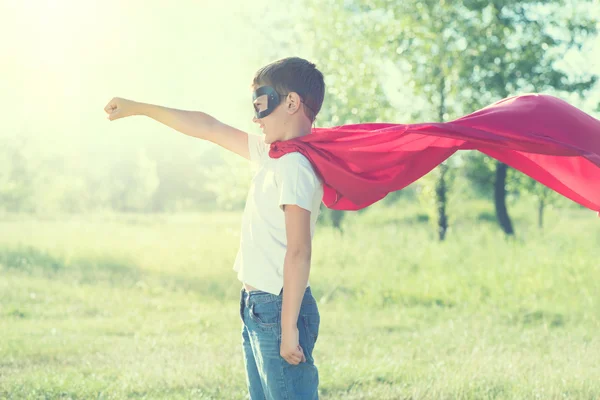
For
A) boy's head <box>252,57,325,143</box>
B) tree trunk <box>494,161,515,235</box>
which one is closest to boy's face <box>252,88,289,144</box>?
boy's head <box>252,57,325,143</box>

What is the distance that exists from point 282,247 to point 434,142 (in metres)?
1.29

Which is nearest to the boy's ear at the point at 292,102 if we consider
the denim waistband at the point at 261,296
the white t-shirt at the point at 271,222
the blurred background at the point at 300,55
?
the white t-shirt at the point at 271,222

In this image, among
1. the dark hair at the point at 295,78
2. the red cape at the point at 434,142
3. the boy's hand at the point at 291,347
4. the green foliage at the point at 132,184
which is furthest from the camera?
the green foliage at the point at 132,184

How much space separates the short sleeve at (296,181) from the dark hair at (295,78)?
0.29 m

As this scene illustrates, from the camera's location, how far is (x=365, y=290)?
11125 mm

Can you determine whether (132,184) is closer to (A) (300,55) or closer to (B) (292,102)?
(A) (300,55)

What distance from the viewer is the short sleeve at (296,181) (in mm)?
3182

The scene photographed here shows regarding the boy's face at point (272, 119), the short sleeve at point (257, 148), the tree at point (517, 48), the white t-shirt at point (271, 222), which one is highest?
the tree at point (517, 48)

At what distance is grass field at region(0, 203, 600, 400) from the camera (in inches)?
245

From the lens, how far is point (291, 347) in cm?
316

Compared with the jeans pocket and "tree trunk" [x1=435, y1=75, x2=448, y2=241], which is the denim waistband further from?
"tree trunk" [x1=435, y1=75, x2=448, y2=241]

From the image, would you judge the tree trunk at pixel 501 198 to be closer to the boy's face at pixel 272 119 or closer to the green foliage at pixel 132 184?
the boy's face at pixel 272 119

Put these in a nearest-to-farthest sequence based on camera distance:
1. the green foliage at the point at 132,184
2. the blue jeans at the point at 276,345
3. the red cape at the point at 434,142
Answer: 1. the blue jeans at the point at 276,345
2. the red cape at the point at 434,142
3. the green foliage at the point at 132,184

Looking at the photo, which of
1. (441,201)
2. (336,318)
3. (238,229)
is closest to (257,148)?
(336,318)
